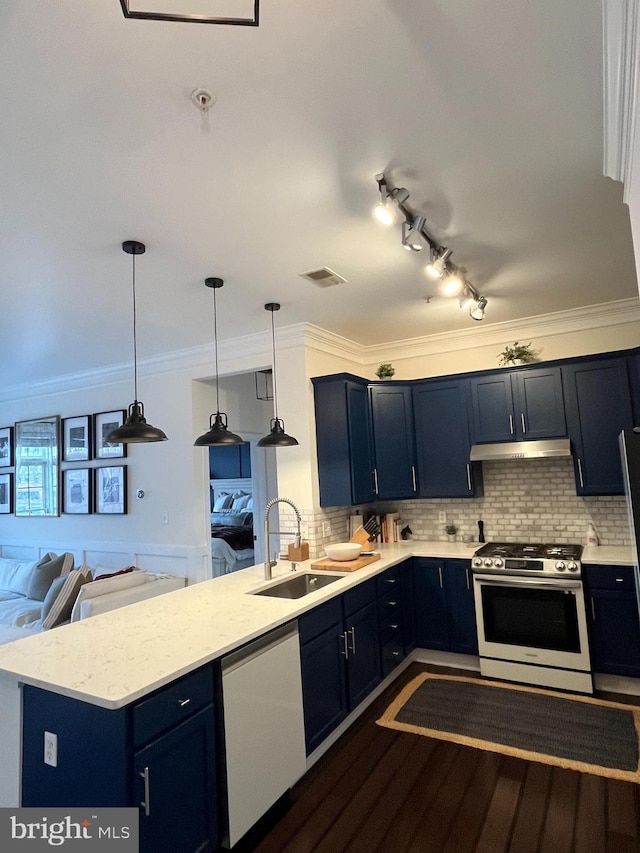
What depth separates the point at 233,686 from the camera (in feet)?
7.04

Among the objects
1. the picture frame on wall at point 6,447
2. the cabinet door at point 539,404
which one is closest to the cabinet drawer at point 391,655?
the cabinet door at point 539,404

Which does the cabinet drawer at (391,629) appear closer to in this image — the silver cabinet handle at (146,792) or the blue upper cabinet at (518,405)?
the blue upper cabinet at (518,405)

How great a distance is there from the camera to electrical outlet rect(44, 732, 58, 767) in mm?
1840

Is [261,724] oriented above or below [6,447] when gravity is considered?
below

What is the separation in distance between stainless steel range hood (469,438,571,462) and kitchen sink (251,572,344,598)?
1581 mm

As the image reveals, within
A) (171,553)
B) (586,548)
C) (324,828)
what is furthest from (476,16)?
(171,553)

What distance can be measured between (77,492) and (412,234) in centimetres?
469

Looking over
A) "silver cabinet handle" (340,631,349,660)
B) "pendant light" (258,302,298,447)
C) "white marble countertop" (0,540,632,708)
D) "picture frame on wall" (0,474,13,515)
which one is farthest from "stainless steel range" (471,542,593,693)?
"picture frame on wall" (0,474,13,515)

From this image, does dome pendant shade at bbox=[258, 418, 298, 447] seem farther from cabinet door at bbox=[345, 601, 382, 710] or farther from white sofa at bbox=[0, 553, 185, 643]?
white sofa at bbox=[0, 553, 185, 643]

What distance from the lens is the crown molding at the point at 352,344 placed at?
4.09 meters

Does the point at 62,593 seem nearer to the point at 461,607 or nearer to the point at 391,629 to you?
the point at 391,629

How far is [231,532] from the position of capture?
773cm

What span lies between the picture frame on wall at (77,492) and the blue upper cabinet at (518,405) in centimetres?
398

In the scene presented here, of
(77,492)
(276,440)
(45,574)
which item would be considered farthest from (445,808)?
(77,492)
